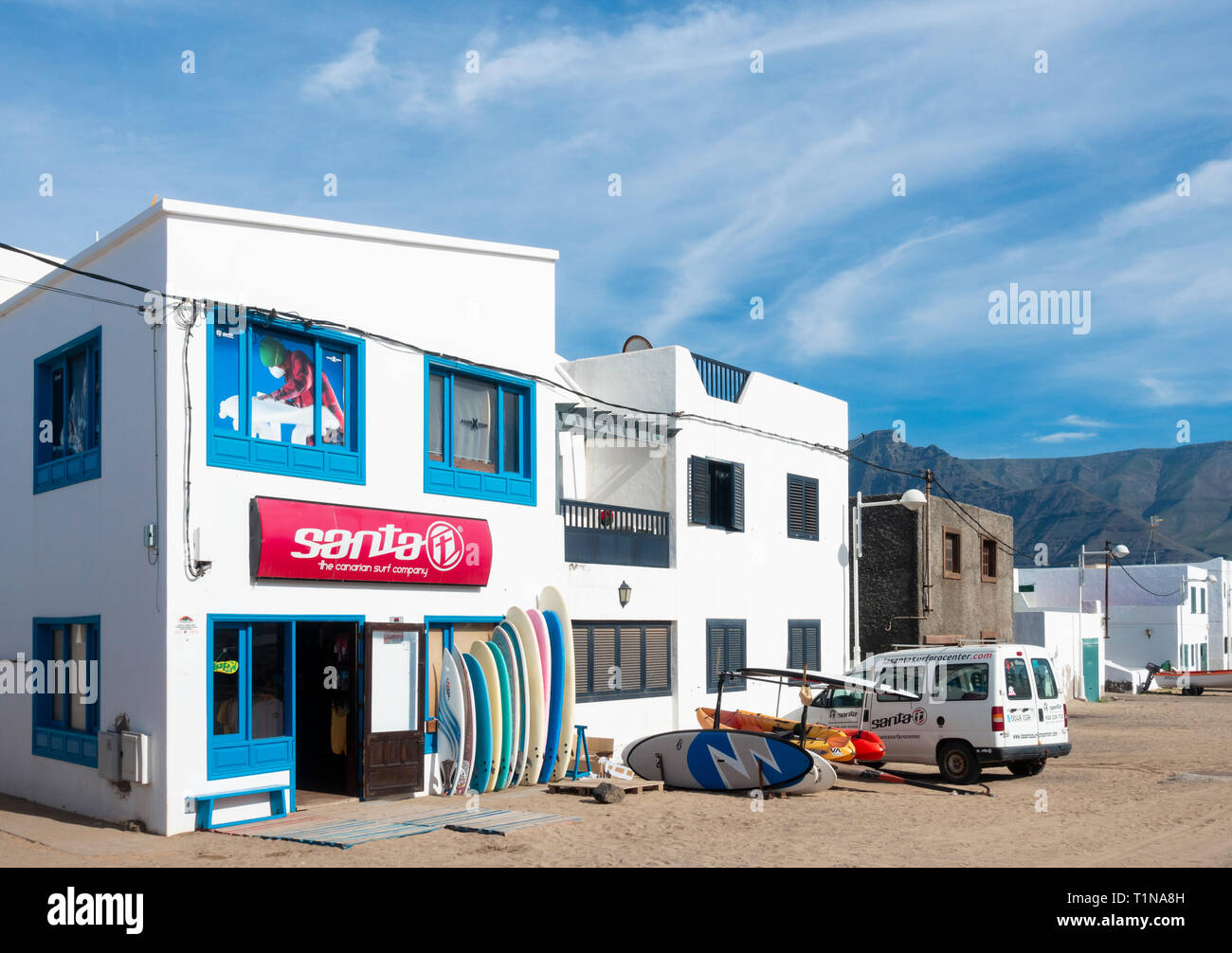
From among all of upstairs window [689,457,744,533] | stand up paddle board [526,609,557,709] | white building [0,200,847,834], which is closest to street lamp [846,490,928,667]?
upstairs window [689,457,744,533]

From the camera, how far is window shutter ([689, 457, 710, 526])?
67.7 feet

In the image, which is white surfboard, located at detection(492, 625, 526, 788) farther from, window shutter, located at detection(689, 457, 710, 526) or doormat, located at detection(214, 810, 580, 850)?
window shutter, located at detection(689, 457, 710, 526)

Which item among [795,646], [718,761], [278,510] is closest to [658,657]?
[718,761]

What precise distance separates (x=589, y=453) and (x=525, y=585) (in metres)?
5.53

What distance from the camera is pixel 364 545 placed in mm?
14000

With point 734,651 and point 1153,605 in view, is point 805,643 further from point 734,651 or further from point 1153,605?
point 1153,605

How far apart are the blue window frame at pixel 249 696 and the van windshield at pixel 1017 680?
9972 millimetres

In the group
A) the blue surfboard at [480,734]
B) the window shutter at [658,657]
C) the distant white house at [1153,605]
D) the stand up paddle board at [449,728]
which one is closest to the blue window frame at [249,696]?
the stand up paddle board at [449,728]

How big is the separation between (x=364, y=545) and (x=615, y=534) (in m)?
5.92

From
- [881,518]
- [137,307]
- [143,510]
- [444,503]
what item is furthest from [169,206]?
[881,518]

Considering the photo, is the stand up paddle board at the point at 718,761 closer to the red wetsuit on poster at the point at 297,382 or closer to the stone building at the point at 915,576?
the red wetsuit on poster at the point at 297,382

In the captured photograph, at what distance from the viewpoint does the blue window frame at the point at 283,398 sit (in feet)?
42.6

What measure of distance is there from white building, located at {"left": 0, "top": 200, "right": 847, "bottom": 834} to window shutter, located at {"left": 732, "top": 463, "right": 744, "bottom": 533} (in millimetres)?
2860

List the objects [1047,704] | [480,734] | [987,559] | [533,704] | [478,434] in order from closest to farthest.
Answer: [480,734], [533,704], [478,434], [1047,704], [987,559]
